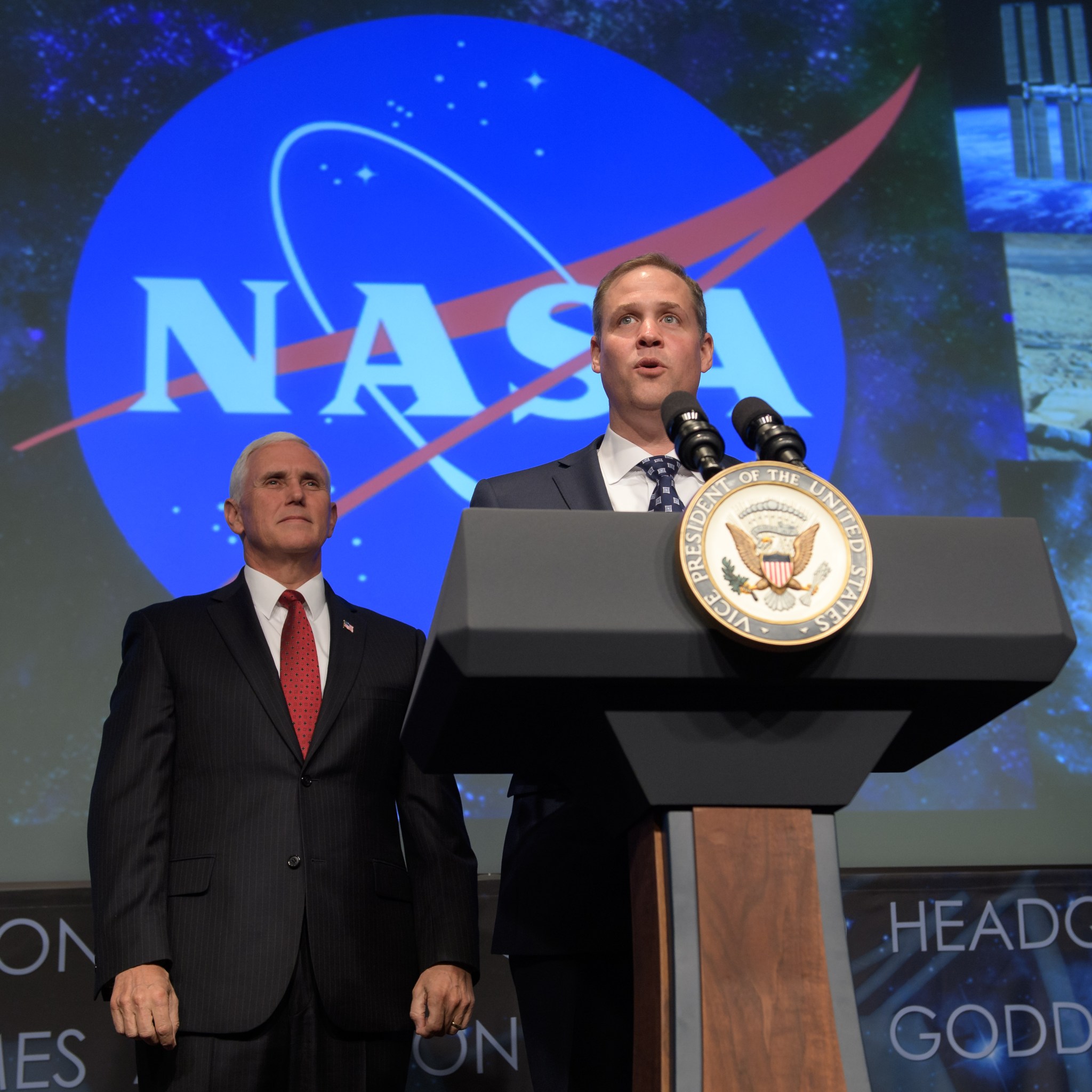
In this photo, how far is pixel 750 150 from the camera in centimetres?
336

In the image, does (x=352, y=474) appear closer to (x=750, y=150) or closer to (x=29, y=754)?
(x=29, y=754)

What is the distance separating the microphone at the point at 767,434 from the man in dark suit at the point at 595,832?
0.15m

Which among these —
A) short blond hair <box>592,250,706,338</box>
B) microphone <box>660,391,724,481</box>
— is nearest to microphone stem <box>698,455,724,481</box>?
microphone <box>660,391,724,481</box>

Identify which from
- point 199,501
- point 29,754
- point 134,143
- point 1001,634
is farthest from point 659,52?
point 1001,634

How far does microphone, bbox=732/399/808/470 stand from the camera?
3.55ft

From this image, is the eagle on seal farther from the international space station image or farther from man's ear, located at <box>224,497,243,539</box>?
the international space station image

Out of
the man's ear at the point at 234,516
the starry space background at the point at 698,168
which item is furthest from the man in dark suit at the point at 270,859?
the starry space background at the point at 698,168

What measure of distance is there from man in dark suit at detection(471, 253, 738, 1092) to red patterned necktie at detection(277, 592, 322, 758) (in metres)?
0.61

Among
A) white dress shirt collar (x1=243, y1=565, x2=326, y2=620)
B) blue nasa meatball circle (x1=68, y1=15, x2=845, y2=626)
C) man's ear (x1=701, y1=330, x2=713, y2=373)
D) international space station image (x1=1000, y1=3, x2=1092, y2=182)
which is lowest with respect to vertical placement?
white dress shirt collar (x1=243, y1=565, x2=326, y2=620)

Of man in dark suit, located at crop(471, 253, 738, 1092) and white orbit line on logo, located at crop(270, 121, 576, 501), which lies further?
white orbit line on logo, located at crop(270, 121, 576, 501)

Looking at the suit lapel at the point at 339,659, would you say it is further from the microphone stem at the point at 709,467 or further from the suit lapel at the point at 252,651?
the microphone stem at the point at 709,467

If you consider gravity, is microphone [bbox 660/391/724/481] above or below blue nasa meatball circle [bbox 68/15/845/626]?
below

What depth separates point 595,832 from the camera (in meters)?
1.43

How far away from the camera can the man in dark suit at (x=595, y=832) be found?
1387 millimetres
